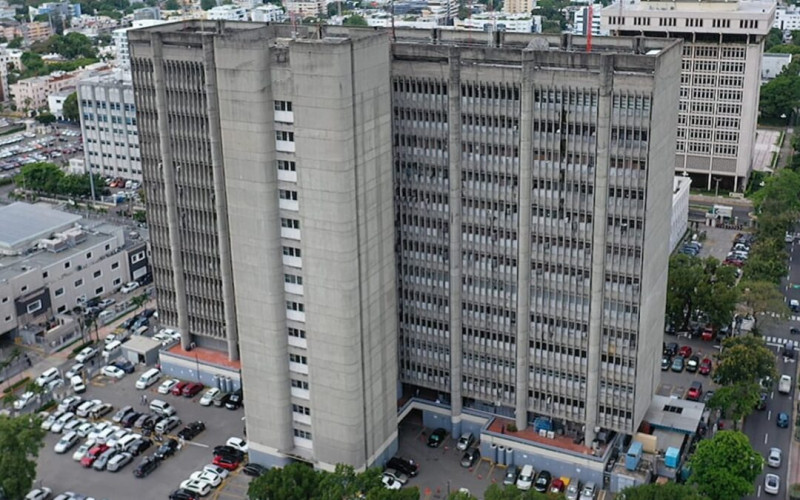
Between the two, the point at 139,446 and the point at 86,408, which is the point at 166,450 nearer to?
the point at 139,446

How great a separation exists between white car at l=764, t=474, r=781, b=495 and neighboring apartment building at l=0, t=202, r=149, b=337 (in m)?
129

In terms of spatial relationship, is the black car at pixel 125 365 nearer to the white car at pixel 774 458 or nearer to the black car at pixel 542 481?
Answer: the black car at pixel 542 481

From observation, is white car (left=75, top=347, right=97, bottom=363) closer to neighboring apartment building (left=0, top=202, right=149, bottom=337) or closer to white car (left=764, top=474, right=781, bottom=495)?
neighboring apartment building (left=0, top=202, right=149, bottom=337)

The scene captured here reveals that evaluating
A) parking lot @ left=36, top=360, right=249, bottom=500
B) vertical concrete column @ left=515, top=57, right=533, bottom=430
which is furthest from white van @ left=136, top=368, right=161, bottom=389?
vertical concrete column @ left=515, top=57, right=533, bottom=430

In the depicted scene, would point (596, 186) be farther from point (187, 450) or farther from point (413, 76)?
point (187, 450)

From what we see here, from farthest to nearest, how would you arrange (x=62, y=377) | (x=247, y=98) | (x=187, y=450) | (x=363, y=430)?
(x=62, y=377)
(x=187, y=450)
(x=363, y=430)
(x=247, y=98)

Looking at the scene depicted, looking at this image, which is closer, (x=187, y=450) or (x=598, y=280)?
(x=598, y=280)

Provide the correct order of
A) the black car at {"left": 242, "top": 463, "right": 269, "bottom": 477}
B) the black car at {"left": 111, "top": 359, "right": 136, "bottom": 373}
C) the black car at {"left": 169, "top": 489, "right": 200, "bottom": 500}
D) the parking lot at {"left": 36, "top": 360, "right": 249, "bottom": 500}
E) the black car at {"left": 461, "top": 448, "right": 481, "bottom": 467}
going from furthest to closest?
the black car at {"left": 111, "top": 359, "right": 136, "bottom": 373}
the black car at {"left": 461, "top": 448, "right": 481, "bottom": 467}
the black car at {"left": 242, "top": 463, "right": 269, "bottom": 477}
the parking lot at {"left": 36, "top": 360, "right": 249, "bottom": 500}
the black car at {"left": 169, "top": 489, "right": 200, "bottom": 500}

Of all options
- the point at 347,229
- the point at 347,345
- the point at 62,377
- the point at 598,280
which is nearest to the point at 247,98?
the point at 347,229

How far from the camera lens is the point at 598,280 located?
381ft

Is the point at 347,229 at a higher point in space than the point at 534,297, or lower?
higher

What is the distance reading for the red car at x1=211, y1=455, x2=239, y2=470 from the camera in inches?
5034

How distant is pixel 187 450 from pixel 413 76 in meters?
63.4

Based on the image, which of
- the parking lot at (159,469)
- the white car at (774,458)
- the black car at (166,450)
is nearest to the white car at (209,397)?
the parking lot at (159,469)
